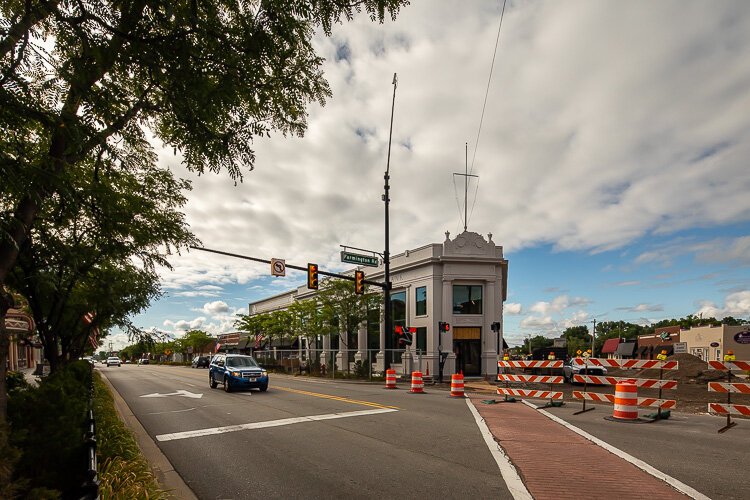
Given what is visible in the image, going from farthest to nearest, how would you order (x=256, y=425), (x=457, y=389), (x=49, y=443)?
(x=457, y=389), (x=256, y=425), (x=49, y=443)

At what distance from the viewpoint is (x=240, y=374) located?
18812 millimetres

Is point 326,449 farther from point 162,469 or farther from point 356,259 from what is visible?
point 356,259

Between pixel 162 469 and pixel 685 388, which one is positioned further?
pixel 685 388

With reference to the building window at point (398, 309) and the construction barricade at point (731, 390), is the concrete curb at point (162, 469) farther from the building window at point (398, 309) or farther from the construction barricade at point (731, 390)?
the building window at point (398, 309)

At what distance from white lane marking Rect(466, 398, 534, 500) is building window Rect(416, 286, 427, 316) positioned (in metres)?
21.8

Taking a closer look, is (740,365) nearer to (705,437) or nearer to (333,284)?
(705,437)

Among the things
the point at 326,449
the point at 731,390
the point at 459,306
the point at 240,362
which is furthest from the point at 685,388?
the point at 326,449

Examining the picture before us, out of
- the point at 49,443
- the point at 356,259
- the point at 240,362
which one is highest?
the point at 356,259

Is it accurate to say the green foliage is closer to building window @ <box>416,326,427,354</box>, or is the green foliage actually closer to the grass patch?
the grass patch

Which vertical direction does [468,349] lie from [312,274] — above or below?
below

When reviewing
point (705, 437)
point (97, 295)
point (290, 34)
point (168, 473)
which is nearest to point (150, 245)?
point (97, 295)

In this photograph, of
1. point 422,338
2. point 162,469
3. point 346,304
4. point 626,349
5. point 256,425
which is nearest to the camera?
point 162,469

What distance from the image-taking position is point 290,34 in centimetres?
517

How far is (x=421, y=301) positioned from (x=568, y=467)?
84.1 ft
